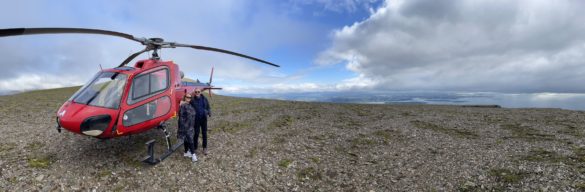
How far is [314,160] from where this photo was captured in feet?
38.4

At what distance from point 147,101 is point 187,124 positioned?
1591mm

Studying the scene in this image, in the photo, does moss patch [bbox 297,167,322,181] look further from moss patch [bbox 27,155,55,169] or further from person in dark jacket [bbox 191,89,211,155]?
moss patch [bbox 27,155,55,169]

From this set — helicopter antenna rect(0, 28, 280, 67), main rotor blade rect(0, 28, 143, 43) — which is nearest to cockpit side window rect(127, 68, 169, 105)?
helicopter antenna rect(0, 28, 280, 67)

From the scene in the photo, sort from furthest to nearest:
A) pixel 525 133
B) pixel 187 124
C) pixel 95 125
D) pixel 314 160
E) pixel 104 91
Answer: pixel 525 133 < pixel 314 160 < pixel 187 124 < pixel 104 91 < pixel 95 125

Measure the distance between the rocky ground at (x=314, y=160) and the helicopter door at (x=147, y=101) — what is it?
60.6 inches

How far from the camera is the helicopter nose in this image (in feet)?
29.0

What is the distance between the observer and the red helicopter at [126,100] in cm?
899

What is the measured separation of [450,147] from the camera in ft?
41.9

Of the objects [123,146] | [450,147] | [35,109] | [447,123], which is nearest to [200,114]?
[123,146]

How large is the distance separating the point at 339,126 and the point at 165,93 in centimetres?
999

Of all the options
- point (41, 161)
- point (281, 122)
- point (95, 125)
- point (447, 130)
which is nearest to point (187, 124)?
point (95, 125)

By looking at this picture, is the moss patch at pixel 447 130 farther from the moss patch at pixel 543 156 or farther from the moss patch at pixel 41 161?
the moss patch at pixel 41 161

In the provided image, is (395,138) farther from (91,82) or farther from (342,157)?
(91,82)

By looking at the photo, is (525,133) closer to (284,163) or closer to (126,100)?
(284,163)
